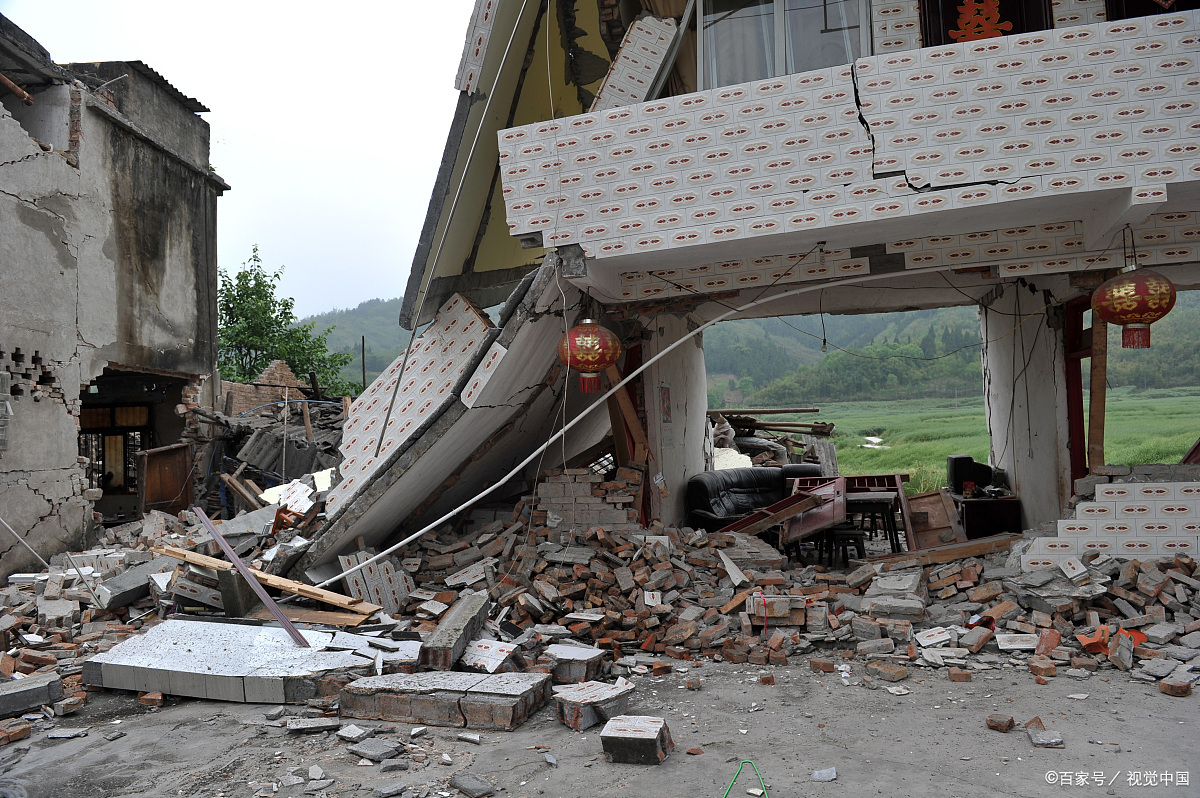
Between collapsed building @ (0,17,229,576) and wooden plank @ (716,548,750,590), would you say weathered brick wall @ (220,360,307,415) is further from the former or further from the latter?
wooden plank @ (716,548,750,590)

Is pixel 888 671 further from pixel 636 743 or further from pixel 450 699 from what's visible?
pixel 450 699

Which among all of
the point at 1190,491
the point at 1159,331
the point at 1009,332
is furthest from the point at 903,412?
the point at 1190,491

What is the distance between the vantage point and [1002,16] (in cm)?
Answer: 741

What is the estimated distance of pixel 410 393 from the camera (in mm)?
9117

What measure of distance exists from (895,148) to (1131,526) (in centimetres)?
414

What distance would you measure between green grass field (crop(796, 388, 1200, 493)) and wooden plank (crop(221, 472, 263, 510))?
46.4 feet

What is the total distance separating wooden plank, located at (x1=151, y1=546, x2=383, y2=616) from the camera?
7516 millimetres

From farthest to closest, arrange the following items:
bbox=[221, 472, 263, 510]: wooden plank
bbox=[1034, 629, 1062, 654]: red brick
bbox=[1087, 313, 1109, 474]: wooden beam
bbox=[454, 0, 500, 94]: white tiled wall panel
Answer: bbox=[221, 472, 263, 510]: wooden plank, bbox=[454, 0, 500, 94]: white tiled wall panel, bbox=[1087, 313, 1109, 474]: wooden beam, bbox=[1034, 629, 1062, 654]: red brick

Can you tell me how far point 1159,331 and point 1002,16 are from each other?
30.4 m

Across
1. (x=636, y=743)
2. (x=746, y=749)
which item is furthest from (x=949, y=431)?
(x=636, y=743)

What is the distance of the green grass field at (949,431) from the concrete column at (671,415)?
28.1ft

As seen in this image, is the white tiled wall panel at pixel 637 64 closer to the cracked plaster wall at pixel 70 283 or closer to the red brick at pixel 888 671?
the red brick at pixel 888 671

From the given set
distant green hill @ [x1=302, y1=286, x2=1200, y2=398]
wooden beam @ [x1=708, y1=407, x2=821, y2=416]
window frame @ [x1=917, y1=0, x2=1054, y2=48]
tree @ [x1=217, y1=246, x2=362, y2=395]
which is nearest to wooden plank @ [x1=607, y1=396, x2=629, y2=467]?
window frame @ [x1=917, y1=0, x2=1054, y2=48]

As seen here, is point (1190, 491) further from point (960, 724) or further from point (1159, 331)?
point (1159, 331)
